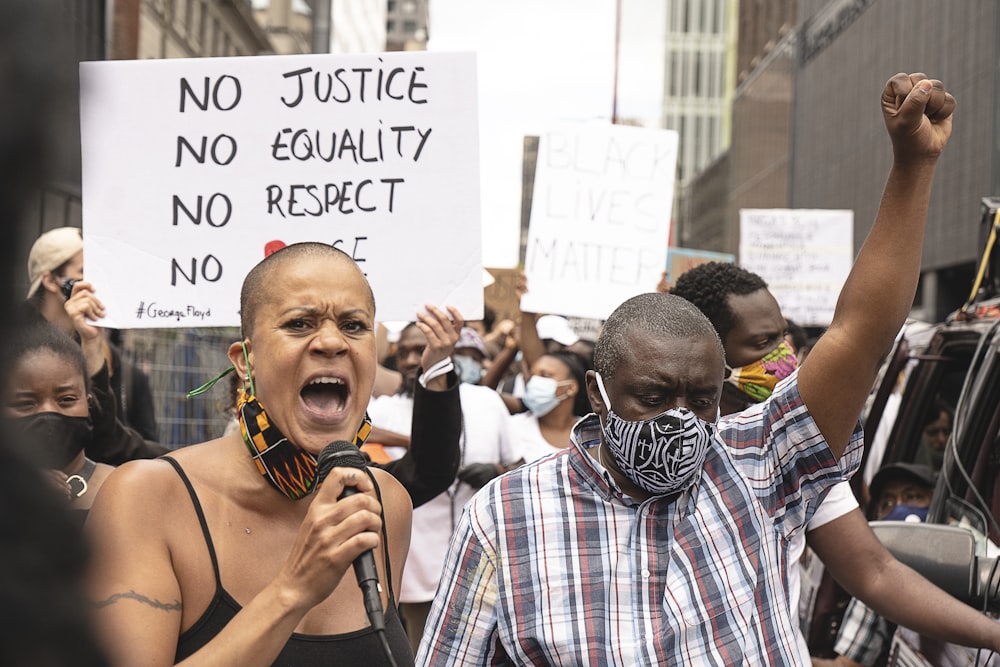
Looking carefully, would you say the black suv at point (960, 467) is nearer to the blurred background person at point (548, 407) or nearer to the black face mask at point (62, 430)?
the blurred background person at point (548, 407)

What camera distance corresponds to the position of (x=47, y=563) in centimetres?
52

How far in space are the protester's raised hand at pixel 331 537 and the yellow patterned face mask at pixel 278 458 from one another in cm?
47

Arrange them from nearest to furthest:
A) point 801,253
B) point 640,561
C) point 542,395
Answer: point 640,561
point 542,395
point 801,253

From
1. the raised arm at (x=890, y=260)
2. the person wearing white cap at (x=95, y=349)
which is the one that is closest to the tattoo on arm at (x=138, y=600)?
the raised arm at (x=890, y=260)

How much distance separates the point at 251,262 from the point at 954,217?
33341mm

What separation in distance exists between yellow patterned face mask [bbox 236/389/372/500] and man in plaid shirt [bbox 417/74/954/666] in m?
0.40

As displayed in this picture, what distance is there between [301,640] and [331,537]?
529 millimetres

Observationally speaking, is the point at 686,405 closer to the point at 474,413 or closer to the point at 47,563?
the point at 47,563

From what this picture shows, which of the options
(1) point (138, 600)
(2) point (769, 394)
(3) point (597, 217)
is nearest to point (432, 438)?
(2) point (769, 394)

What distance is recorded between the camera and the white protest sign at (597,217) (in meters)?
6.15

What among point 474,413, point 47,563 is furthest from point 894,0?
point 47,563

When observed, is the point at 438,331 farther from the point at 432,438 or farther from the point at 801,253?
the point at 801,253

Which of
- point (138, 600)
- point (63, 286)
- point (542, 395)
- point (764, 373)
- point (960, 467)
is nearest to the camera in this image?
point (138, 600)

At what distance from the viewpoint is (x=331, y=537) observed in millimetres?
1738
